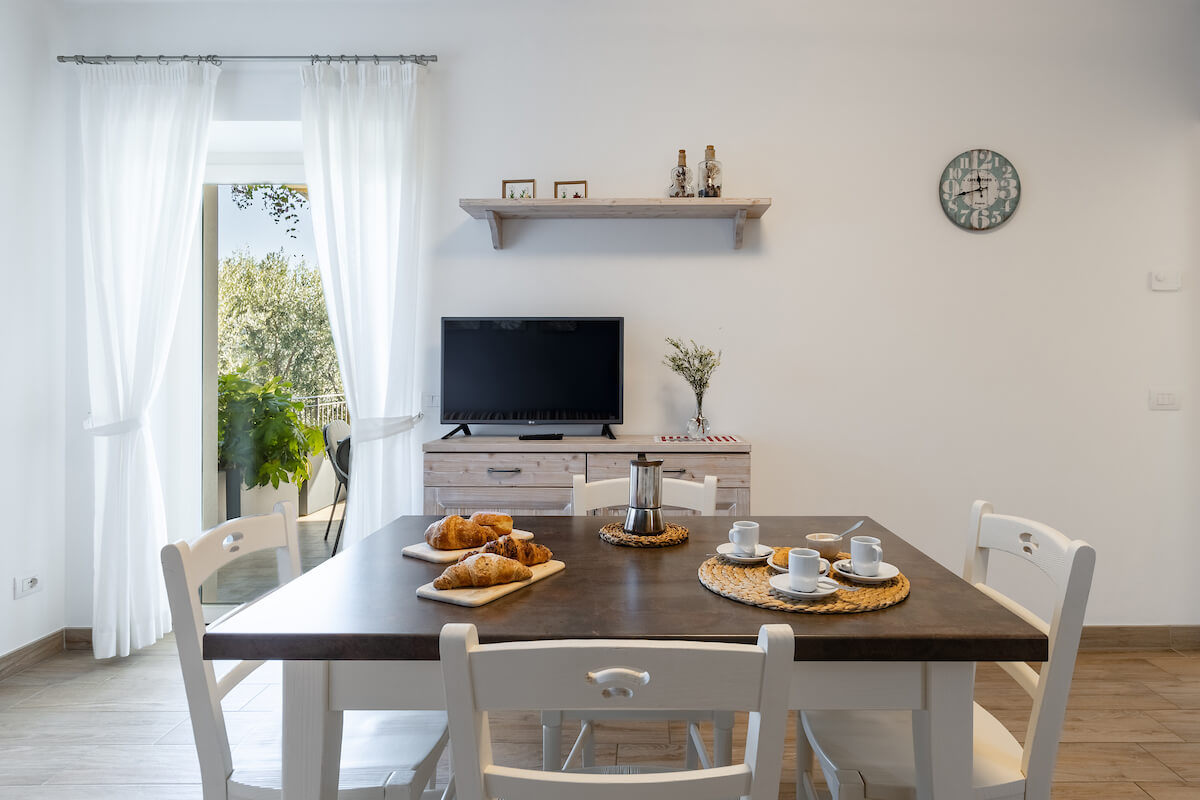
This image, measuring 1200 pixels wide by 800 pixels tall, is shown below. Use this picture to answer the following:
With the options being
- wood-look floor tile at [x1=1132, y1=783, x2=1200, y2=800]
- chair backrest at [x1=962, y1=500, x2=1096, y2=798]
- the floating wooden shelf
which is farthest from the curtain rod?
wood-look floor tile at [x1=1132, y1=783, x2=1200, y2=800]

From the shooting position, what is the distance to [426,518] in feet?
6.48

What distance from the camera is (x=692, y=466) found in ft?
9.52

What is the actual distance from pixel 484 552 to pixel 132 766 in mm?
1673

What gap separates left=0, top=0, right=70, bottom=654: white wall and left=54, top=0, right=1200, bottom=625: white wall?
0.20m

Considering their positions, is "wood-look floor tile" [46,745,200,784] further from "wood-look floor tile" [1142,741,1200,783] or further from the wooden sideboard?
"wood-look floor tile" [1142,741,1200,783]

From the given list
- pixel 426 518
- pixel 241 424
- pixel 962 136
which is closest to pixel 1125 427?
pixel 962 136

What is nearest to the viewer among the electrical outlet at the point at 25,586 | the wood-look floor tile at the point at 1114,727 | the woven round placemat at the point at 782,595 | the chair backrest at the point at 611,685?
the chair backrest at the point at 611,685

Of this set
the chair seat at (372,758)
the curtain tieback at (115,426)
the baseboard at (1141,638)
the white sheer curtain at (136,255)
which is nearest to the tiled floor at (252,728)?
the baseboard at (1141,638)

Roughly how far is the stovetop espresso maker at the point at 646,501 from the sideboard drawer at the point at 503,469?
3.97ft

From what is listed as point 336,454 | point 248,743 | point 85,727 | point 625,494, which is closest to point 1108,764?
point 625,494

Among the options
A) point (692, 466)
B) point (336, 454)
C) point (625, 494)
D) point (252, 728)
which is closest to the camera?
point (252, 728)

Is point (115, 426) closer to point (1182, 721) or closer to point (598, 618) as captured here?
point (598, 618)

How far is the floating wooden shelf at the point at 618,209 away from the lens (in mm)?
3012

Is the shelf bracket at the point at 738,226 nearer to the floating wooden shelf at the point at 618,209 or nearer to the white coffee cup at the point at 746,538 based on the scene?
the floating wooden shelf at the point at 618,209
